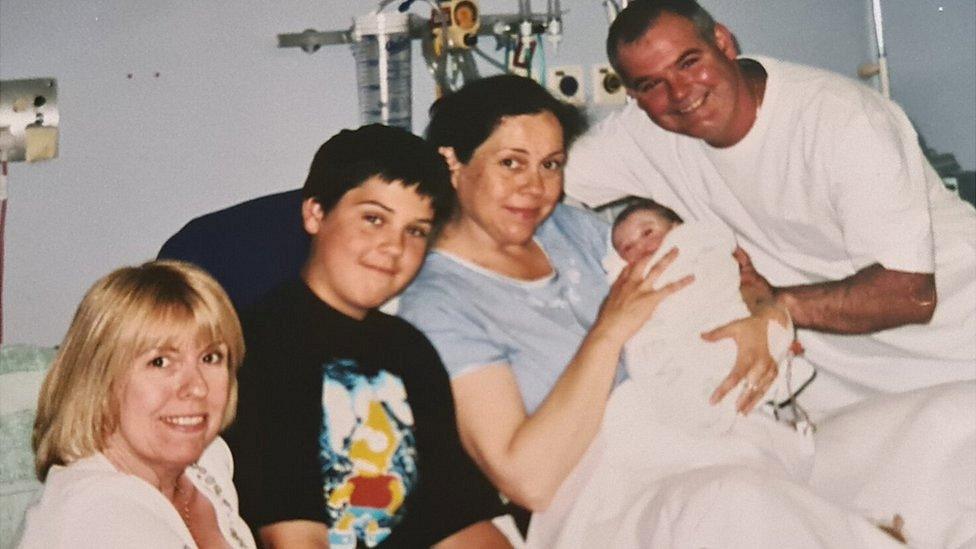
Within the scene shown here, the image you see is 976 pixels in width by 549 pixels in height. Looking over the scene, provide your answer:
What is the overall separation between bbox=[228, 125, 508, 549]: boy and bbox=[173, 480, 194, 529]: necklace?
6 centimetres

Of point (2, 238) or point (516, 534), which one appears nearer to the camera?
point (516, 534)

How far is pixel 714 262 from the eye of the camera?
58.4 inches

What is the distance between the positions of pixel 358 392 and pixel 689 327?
19.8 inches

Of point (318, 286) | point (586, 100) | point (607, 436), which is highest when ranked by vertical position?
point (586, 100)

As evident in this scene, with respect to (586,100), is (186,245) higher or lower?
lower

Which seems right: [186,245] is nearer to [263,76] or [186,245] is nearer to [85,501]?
[263,76]

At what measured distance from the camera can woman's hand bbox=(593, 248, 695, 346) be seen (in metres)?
1.43

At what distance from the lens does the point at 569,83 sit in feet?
→ 5.17

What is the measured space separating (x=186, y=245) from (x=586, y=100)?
671mm

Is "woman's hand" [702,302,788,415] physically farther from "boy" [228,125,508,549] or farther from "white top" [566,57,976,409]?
"boy" [228,125,508,549]

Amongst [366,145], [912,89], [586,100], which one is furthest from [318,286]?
[912,89]

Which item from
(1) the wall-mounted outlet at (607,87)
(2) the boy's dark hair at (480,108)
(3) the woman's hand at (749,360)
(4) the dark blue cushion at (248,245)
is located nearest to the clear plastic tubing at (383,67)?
(2) the boy's dark hair at (480,108)

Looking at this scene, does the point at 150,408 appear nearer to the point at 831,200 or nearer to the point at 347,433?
the point at 347,433

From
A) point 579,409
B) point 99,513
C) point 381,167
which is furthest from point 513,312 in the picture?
point 99,513
